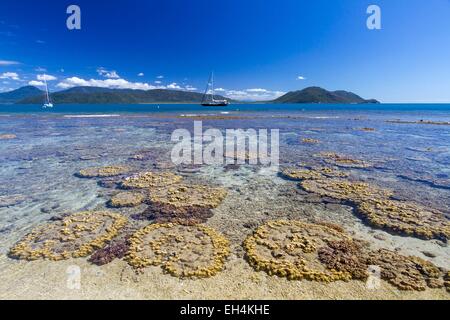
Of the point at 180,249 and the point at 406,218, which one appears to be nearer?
the point at 180,249

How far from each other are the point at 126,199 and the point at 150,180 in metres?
3.18

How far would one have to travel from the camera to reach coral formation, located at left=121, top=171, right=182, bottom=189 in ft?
51.8

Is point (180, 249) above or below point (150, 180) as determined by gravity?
below

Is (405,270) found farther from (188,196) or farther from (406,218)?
(188,196)

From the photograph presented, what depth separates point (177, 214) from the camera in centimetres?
1198

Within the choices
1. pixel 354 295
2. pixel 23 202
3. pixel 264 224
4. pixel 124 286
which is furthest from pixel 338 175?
pixel 23 202

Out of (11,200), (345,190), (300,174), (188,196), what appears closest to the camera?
(11,200)

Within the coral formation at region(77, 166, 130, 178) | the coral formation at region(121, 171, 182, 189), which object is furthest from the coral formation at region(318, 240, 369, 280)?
the coral formation at region(77, 166, 130, 178)

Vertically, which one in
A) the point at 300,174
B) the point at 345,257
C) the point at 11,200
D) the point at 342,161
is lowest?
the point at 345,257

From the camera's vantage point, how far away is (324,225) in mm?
10914

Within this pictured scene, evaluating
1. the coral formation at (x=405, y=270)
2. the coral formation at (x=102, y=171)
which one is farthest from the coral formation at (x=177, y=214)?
the coral formation at (x=102, y=171)

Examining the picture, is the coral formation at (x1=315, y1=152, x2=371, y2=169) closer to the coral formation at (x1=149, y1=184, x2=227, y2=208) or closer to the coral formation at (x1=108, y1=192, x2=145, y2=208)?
the coral formation at (x1=149, y1=184, x2=227, y2=208)

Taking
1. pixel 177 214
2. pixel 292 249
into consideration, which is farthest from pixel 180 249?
pixel 292 249
